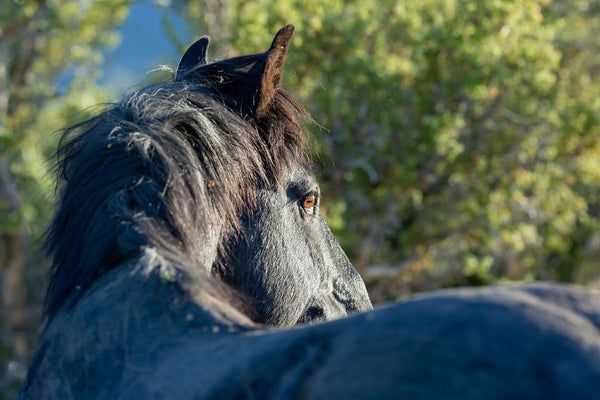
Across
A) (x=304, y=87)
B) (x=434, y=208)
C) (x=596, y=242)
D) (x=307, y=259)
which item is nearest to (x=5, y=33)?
(x=304, y=87)

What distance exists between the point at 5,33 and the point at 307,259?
26.9 ft

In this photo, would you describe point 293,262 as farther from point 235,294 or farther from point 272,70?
point 272,70

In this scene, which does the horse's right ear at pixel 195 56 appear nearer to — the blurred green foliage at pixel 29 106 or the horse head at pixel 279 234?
the horse head at pixel 279 234

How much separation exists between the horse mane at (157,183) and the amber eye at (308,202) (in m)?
0.14

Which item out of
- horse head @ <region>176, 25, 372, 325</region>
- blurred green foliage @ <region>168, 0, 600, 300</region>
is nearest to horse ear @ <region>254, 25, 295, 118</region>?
horse head @ <region>176, 25, 372, 325</region>

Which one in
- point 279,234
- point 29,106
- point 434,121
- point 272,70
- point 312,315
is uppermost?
point 29,106

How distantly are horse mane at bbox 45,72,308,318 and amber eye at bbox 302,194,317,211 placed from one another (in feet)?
0.45

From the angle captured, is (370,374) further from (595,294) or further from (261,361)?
(595,294)

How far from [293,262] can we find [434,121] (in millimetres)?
3891

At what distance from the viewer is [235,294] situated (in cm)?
132

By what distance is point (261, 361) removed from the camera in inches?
35.6

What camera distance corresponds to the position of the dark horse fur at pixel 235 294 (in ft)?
2.48

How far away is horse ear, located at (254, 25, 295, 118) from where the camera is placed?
5.50ft

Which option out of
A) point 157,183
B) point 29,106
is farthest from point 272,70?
point 29,106
